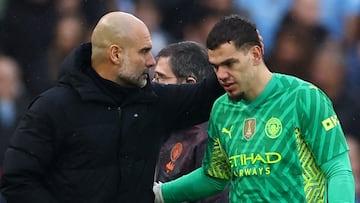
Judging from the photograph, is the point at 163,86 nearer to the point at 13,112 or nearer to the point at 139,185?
the point at 139,185

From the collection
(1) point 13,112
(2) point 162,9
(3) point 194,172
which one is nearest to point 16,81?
(1) point 13,112

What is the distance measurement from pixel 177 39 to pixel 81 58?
3234mm

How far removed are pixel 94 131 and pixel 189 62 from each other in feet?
3.68

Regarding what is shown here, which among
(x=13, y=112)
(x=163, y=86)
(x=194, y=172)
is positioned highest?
(x=163, y=86)

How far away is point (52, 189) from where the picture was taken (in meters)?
4.44

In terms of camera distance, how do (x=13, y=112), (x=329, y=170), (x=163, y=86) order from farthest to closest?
(x=13, y=112) → (x=163, y=86) → (x=329, y=170)

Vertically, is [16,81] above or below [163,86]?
below

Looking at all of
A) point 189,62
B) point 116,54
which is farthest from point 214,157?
point 189,62

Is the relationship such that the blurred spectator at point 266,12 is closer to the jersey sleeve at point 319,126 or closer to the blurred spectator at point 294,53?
the blurred spectator at point 294,53

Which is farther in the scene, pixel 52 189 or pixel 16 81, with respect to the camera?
pixel 16 81

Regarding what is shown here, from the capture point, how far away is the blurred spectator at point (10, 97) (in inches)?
291

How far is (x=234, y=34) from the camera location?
173 inches

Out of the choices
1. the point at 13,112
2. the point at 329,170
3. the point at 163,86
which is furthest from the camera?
the point at 13,112

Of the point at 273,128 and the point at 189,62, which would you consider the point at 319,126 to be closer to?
the point at 273,128
